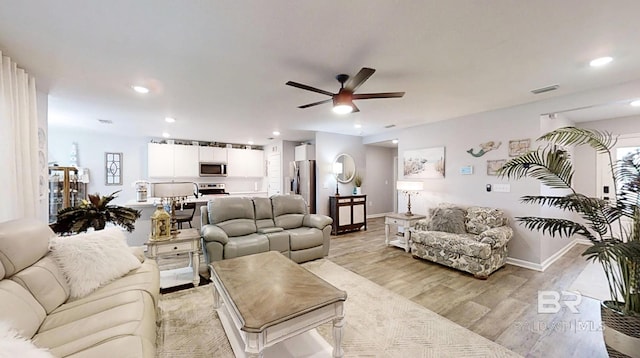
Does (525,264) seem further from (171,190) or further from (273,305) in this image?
(171,190)

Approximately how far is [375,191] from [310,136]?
9.65ft

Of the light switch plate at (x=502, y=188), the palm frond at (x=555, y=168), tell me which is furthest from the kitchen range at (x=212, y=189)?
the palm frond at (x=555, y=168)

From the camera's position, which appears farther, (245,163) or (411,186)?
(245,163)

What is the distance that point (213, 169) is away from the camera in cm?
707

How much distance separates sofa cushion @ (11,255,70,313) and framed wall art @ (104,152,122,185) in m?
5.47

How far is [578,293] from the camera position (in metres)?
2.88

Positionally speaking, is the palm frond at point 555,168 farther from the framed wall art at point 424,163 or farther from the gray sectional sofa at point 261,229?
the gray sectional sofa at point 261,229

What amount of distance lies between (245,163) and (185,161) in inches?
64.7

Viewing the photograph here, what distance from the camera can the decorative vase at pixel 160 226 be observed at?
9.87 ft

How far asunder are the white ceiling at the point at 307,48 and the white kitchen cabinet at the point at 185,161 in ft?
9.60

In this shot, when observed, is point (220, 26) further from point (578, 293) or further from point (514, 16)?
point (578, 293)

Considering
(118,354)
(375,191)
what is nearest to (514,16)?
(118,354)

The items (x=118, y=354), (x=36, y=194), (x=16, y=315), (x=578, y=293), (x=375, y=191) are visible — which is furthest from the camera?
(x=375, y=191)

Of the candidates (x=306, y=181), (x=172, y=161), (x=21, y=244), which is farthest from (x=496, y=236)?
(x=172, y=161)
